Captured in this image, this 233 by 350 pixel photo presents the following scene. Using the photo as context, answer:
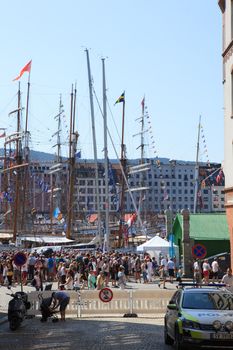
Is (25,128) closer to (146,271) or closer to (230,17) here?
(146,271)

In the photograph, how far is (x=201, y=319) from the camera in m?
14.3

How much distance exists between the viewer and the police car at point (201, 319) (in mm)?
14086

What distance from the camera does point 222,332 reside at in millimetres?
14125

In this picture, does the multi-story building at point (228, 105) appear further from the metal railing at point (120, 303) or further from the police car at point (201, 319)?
the police car at point (201, 319)

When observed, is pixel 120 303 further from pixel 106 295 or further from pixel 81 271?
pixel 81 271

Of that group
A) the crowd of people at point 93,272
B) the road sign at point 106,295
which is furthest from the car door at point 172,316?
the crowd of people at point 93,272

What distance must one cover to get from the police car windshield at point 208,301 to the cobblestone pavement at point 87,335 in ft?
4.21

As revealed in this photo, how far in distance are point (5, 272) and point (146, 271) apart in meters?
7.83

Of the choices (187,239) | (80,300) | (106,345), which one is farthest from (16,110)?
(106,345)

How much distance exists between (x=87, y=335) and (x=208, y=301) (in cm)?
459

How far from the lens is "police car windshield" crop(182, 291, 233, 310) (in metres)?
15.3

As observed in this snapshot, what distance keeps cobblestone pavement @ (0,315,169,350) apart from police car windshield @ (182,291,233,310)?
1.28m

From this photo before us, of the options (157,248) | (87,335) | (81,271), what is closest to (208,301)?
(87,335)

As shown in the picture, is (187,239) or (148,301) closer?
(148,301)
